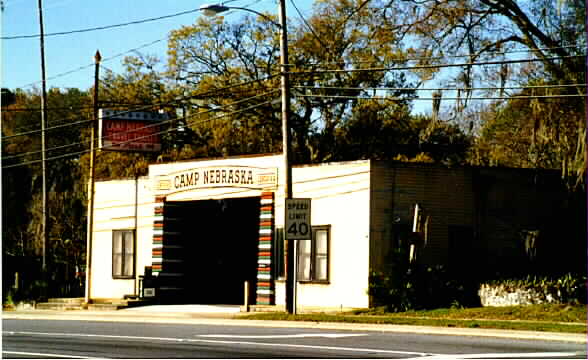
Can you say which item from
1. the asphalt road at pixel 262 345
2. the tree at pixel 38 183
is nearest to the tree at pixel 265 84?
the tree at pixel 38 183

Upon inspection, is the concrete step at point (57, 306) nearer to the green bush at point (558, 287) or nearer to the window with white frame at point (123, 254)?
the window with white frame at point (123, 254)

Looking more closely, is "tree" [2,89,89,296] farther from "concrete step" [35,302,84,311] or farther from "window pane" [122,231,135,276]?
"window pane" [122,231,135,276]

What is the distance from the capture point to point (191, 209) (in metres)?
38.2

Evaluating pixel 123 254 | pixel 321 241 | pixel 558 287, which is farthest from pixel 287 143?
pixel 123 254

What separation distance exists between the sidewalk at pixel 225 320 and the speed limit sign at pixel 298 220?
240cm

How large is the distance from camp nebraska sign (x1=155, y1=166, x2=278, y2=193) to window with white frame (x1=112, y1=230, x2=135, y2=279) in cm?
307

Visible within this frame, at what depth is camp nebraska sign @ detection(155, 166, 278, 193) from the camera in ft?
112

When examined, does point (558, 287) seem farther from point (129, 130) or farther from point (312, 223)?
point (129, 130)

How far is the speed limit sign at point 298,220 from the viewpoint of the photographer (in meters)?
27.6

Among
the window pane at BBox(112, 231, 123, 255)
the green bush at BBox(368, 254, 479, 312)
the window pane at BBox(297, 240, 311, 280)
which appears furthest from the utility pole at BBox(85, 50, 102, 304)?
the green bush at BBox(368, 254, 479, 312)

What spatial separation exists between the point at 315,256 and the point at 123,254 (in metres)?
10.4

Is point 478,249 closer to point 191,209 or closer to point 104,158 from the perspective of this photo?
point 191,209

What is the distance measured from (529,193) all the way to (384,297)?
22.3 ft

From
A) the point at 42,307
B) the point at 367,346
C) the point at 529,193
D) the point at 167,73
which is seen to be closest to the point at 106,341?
the point at 367,346
